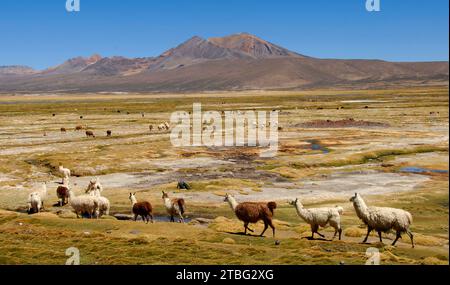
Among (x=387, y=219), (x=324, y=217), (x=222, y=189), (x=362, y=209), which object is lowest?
(x=222, y=189)

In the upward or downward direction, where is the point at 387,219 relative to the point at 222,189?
upward

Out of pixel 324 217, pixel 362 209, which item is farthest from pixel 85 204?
pixel 362 209

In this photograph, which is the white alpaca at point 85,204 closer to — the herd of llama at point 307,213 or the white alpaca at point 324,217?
the herd of llama at point 307,213

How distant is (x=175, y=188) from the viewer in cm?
3158

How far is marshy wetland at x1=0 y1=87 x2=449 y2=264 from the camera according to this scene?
16.5m

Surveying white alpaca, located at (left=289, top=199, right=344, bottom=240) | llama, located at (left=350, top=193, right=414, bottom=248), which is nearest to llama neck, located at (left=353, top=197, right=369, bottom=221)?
llama, located at (left=350, top=193, right=414, bottom=248)

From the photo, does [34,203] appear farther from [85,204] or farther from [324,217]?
[324,217]

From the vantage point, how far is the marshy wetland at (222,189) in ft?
54.0

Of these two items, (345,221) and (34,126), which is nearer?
(345,221)

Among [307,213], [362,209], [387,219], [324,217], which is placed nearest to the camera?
[387,219]

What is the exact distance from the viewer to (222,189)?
31.3 metres
